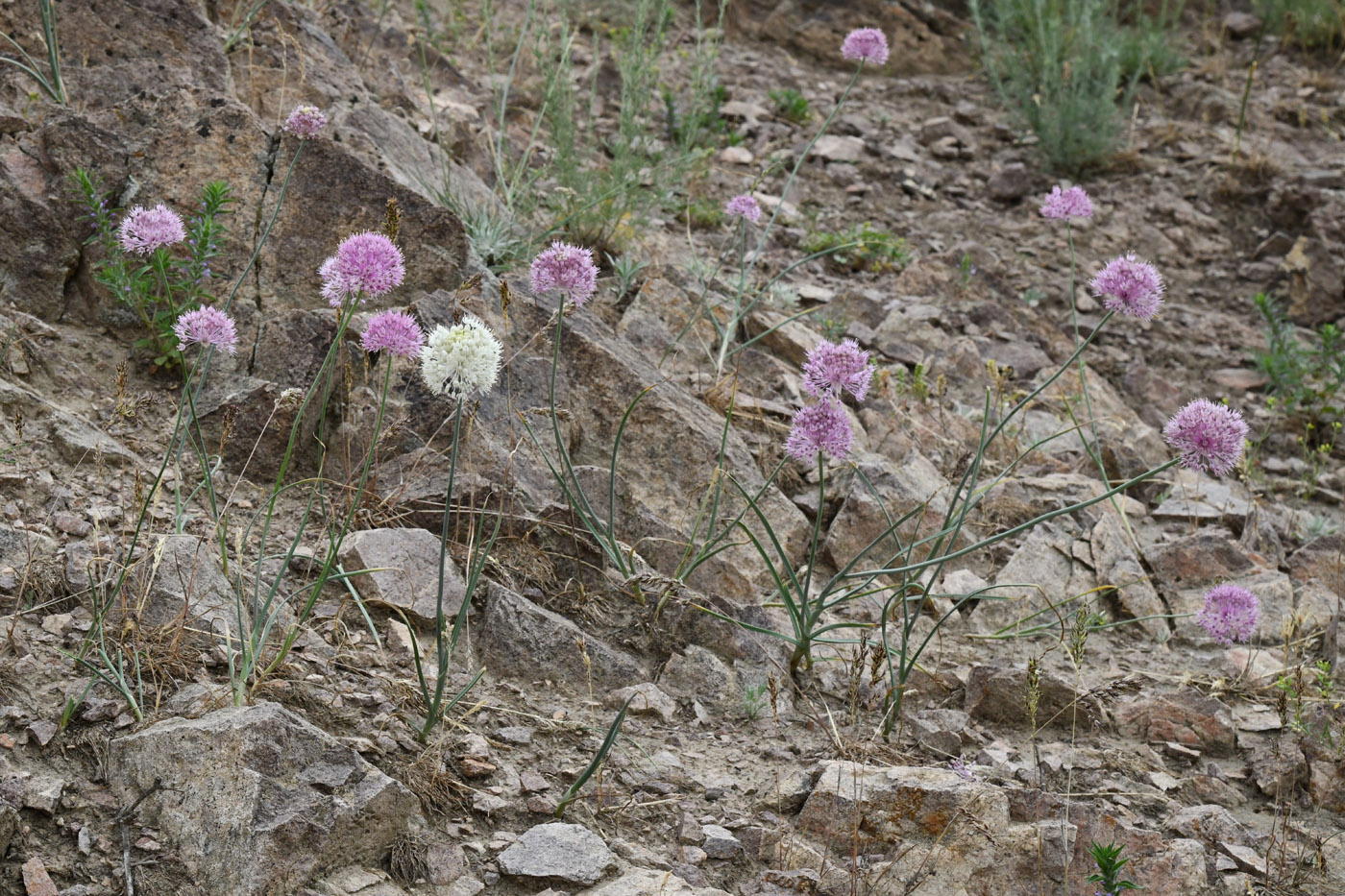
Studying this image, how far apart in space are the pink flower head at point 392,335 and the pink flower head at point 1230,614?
2.74m

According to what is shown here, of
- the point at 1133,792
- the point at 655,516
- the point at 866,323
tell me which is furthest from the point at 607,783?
the point at 866,323

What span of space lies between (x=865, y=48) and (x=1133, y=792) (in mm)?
2972

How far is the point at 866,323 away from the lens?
229 inches

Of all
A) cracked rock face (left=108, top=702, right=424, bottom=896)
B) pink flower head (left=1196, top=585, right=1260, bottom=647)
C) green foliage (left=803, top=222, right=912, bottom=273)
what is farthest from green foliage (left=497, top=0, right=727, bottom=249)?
pink flower head (left=1196, top=585, right=1260, bottom=647)

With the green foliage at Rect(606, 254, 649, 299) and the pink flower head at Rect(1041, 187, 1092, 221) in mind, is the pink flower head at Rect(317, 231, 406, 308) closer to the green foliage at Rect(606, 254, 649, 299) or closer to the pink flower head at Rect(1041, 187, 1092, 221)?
the green foliage at Rect(606, 254, 649, 299)

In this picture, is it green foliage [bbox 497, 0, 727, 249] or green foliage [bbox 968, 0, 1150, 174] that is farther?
green foliage [bbox 968, 0, 1150, 174]

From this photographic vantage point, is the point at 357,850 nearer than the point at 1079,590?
Yes

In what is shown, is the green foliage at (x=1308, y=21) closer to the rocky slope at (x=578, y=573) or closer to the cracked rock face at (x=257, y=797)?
the rocky slope at (x=578, y=573)

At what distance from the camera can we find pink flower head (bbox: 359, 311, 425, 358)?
2.75m

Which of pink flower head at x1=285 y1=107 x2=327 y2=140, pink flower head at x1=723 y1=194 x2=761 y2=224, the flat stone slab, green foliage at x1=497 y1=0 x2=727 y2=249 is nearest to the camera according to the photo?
the flat stone slab

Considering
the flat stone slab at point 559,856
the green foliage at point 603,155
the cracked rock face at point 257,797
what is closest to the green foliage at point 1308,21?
the green foliage at point 603,155

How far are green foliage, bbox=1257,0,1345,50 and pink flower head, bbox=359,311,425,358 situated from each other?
8.76 metres

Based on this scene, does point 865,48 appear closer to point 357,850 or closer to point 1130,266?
point 1130,266

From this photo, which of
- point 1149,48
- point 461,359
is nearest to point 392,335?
point 461,359
